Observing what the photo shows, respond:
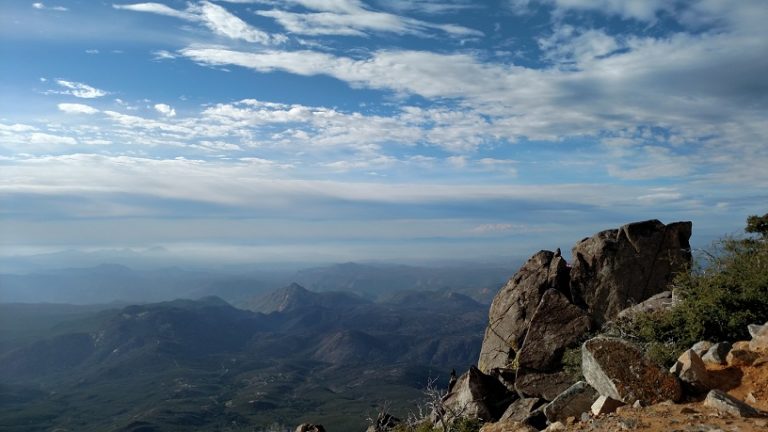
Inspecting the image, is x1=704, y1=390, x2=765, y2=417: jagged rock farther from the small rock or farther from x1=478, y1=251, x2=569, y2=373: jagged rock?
x1=478, y1=251, x2=569, y2=373: jagged rock

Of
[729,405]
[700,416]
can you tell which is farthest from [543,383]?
[729,405]

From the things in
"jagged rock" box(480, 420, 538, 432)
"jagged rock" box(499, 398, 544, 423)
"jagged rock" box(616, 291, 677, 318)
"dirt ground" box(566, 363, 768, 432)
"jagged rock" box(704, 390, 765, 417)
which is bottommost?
"jagged rock" box(499, 398, 544, 423)

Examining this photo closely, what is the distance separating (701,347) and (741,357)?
2.84m

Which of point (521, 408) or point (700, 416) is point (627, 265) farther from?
point (700, 416)

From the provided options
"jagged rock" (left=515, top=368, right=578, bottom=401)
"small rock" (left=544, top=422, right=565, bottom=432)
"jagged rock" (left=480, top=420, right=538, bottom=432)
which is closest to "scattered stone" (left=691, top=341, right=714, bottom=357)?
"jagged rock" (left=515, top=368, right=578, bottom=401)

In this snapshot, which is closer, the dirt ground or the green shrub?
the dirt ground

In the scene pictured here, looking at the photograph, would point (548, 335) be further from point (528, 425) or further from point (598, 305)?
point (528, 425)

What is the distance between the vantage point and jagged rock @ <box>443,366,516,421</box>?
28.0 m

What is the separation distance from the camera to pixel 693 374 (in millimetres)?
18469

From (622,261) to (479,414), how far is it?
1653cm

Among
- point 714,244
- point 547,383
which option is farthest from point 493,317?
point 714,244

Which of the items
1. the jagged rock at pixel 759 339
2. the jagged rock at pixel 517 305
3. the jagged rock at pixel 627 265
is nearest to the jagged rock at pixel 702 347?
the jagged rock at pixel 759 339

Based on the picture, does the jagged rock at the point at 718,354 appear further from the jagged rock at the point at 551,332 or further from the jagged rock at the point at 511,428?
the jagged rock at the point at 551,332

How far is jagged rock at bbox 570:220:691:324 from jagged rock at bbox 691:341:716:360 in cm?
1206
